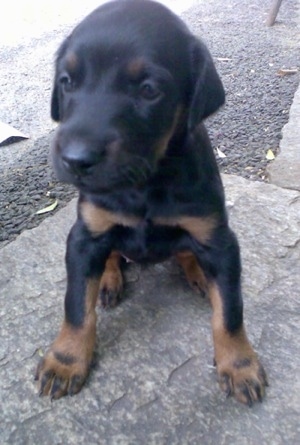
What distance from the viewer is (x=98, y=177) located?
2.14m

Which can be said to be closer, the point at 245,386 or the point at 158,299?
the point at 245,386

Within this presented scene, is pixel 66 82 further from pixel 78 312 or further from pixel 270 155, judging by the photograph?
pixel 270 155

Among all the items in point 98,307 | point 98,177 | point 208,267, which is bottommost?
point 98,307

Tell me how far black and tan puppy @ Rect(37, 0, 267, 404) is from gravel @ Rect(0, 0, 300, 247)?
3.34 feet

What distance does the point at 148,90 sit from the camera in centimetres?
224

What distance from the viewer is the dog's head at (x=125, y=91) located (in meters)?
2.14

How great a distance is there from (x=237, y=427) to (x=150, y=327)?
62 cm

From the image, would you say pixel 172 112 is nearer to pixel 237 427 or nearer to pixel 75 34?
pixel 75 34

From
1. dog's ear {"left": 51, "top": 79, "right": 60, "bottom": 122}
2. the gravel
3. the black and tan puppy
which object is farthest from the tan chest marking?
the gravel

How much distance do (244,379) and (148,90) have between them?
1.18 m

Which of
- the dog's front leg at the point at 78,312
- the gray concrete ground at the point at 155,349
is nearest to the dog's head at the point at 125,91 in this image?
the dog's front leg at the point at 78,312

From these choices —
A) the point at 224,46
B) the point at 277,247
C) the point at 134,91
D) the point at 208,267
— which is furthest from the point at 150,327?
the point at 224,46

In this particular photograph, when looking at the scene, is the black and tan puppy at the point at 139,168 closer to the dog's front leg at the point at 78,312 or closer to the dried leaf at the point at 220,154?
the dog's front leg at the point at 78,312

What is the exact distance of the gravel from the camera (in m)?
3.90
